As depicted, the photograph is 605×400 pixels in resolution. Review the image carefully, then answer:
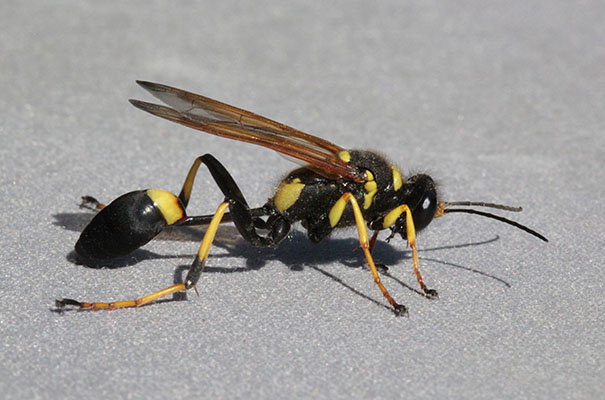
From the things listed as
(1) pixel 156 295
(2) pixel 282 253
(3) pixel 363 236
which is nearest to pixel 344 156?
(3) pixel 363 236

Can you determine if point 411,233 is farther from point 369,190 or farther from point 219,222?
point 219,222

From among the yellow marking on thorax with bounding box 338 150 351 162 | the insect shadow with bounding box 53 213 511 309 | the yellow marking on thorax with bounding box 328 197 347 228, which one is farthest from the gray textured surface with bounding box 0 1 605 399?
the yellow marking on thorax with bounding box 338 150 351 162

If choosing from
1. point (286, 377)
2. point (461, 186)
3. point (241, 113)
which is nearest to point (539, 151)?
point (461, 186)

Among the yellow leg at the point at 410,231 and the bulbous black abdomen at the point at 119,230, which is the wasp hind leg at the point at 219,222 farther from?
the yellow leg at the point at 410,231

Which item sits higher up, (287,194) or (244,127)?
(244,127)

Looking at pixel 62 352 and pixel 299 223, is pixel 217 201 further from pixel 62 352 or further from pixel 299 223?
pixel 62 352

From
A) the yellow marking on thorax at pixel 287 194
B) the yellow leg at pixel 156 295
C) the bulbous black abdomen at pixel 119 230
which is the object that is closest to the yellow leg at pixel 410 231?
the yellow marking on thorax at pixel 287 194

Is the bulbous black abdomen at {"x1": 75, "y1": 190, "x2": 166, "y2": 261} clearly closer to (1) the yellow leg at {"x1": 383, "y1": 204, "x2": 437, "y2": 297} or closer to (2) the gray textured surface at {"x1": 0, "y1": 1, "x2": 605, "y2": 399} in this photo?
(2) the gray textured surface at {"x1": 0, "y1": 1, "x2": 605, "y2": 399}
